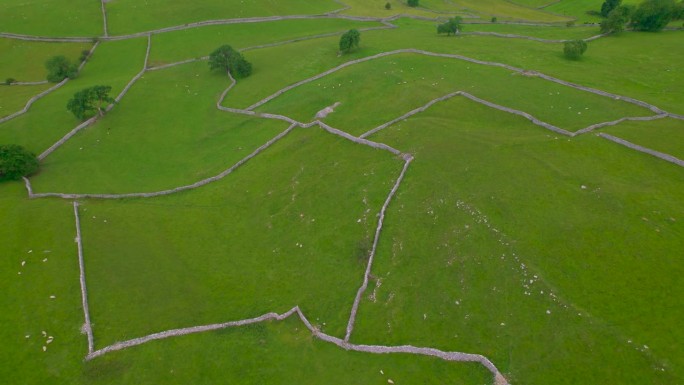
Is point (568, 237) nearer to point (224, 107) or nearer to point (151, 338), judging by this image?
point (151, 338)

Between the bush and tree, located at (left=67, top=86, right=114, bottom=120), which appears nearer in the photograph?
tree, located at (left=67, top=86, right=114, bottom=120)

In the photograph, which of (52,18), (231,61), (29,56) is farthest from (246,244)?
(52,18)

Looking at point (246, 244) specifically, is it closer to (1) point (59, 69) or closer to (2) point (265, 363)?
(2) point (265, 363)

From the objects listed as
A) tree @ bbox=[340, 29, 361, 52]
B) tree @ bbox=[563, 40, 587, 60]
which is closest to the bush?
tree @ bbox=[340, 29, 361, 52]

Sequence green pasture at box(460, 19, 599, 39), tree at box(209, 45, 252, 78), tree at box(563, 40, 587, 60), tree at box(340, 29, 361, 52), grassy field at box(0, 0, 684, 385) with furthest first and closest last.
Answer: green pasture at box(460, 19, 599, 39) → tree at box(340, 29, 361, 52) → tree at box(209, 45, 252, 78) → tree at box(563, 40, 587, 60) → grassy field at box(0, 0, 684, 385)

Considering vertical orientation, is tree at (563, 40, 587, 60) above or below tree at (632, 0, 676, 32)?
below

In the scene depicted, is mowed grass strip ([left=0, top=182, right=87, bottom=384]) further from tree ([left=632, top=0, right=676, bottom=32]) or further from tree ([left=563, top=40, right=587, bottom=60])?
tree ([left=632, top=0, right=676, bottom=32])

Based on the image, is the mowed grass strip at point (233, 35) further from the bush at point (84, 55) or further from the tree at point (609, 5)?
the tree at point (609, 5)

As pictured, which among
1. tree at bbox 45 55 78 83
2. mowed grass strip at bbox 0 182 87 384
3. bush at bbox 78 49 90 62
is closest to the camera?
mowed grass strip at bbox 0 182 87 384
